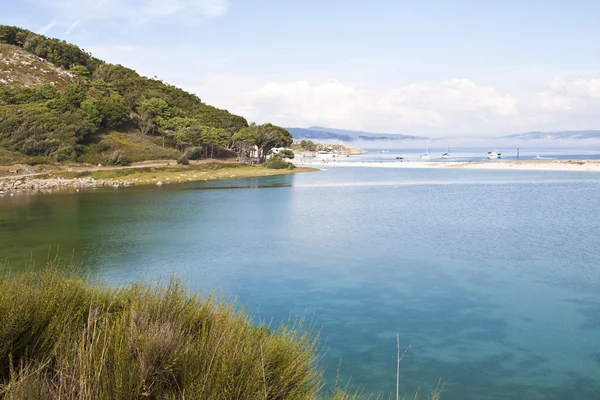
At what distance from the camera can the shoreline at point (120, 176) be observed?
45.2 meters

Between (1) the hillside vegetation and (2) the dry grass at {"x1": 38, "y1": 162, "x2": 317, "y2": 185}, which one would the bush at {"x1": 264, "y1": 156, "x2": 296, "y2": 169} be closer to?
A: (2) the dry grass at {"x1": 38, "y1": 162, "x2": 317, "y2": 185}

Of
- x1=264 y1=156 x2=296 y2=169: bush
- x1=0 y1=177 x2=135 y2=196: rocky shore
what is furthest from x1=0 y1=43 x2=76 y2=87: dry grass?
x1=264 y1=156 x2=296 y2=169: bush

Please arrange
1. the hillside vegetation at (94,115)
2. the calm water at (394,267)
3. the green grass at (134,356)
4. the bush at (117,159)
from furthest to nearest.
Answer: the bush at (117,159) < the hillside vegetation at (94,115) < the calm water at (394,267) < the green grass at (134,356)

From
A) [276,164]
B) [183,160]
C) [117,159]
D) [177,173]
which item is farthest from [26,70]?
[276,164]

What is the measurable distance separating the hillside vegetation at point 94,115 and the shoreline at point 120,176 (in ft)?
12.8

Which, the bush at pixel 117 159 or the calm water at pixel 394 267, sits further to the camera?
the bush at pixel 117 159

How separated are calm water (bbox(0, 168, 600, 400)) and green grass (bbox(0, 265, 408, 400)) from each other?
3.88 m

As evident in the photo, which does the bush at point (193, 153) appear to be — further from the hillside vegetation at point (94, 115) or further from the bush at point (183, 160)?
the bush at point (183, 160)

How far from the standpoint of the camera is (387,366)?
959cm

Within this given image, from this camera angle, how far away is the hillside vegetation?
55125 mm

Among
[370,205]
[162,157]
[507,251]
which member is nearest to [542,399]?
[507,251]

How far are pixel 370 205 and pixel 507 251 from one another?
1489cm

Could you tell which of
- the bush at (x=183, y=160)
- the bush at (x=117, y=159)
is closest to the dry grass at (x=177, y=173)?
the bush at (x=183, y=160)

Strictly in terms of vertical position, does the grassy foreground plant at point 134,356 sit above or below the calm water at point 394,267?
above
